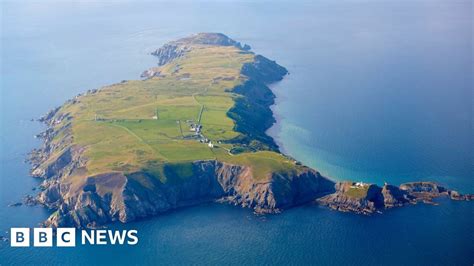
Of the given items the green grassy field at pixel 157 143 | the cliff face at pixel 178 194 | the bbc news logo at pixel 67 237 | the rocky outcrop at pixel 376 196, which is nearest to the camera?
the bbc news logo at pixel 67 237

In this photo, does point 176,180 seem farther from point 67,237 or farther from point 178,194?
point 67,237

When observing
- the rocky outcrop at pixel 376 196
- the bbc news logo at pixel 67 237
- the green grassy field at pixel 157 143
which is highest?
the green grassy field at pixel 157 143

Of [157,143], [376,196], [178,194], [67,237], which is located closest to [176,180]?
[178,194]

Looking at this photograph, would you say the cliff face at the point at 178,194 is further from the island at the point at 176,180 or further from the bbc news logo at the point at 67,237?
the bbc news logo at the point at 67,237

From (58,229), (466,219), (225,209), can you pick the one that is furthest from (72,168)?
(466,219)

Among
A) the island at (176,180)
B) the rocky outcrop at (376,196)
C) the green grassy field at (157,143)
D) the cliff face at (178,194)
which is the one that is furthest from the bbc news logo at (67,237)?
the rocky outcrop at (376,196)

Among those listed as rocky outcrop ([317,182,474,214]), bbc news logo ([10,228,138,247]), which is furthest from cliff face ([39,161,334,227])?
rocky outcrop ([317,182,474,214])
